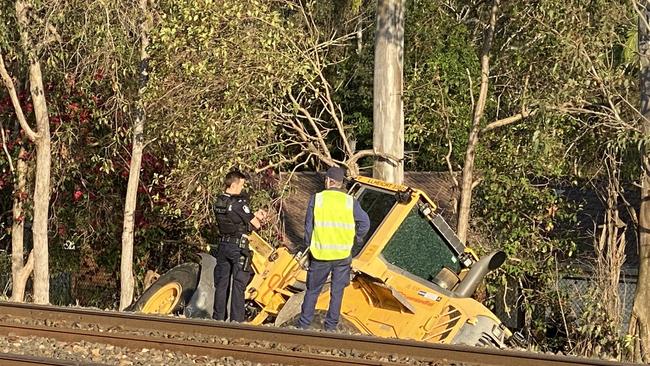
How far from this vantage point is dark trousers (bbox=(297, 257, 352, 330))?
33.9 ft

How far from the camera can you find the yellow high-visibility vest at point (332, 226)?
34.0 ft

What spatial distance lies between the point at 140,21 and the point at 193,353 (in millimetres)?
6352

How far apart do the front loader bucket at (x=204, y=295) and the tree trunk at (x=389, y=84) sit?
4404 millimetres

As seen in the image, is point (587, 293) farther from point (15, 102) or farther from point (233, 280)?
point (15, 102)

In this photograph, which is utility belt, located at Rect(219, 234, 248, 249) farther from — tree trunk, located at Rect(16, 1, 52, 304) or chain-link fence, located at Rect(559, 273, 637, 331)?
chain-link fence, located at Rect(559, 273, 637, 331)

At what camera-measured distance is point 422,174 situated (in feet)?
70.2

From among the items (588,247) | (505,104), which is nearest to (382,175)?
(505,104)

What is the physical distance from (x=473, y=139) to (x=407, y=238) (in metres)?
4.92

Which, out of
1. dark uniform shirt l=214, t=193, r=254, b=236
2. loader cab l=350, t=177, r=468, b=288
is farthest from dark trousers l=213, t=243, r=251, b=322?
loader cab l=350, t=177, r=468, b=288

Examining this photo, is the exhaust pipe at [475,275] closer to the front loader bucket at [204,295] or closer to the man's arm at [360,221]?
the man's arm at [360,221]

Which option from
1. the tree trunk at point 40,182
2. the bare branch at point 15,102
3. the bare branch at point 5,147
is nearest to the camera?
the tree trunk at point 40,182

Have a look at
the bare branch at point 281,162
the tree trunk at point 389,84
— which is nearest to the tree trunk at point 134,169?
the bare branch at point 281,162

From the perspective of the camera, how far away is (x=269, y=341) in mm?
9828

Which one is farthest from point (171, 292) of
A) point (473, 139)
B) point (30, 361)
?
point (473, 139)
